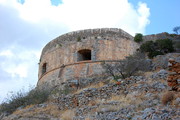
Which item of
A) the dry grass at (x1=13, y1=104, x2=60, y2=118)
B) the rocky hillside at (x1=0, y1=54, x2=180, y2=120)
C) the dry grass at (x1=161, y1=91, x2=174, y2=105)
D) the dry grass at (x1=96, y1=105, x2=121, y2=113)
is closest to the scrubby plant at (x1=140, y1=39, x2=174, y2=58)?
the rocky hillside at (x1=0, y1=54, x2=180, y2=120)

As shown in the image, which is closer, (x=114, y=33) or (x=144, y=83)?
(x=144, y=83)

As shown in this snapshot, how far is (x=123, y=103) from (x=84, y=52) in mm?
9621

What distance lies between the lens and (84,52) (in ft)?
60.1

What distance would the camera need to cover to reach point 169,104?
756 cm

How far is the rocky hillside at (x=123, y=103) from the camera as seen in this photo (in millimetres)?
7270

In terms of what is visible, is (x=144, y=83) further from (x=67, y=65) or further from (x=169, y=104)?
(x=67, y=65)

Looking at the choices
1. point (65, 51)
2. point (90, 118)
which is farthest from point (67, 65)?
point (90, 118)

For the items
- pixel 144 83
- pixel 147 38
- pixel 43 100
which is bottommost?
pixel 43 100

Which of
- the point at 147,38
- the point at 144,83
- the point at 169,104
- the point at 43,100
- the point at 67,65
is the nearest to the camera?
the point at 169,104

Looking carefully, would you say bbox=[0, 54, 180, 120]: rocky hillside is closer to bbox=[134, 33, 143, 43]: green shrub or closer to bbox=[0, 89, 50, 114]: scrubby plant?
bbox=[0, 89, 50, 114]: scrubby plant

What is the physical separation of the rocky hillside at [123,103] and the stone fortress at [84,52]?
5372 mm

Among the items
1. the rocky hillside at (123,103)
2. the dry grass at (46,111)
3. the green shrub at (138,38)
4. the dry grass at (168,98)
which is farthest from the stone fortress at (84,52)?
the dry grass at (168,98)

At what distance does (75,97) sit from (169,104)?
14.9 ft

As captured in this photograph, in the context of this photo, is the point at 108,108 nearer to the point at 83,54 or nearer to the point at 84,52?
the point at 84,52
